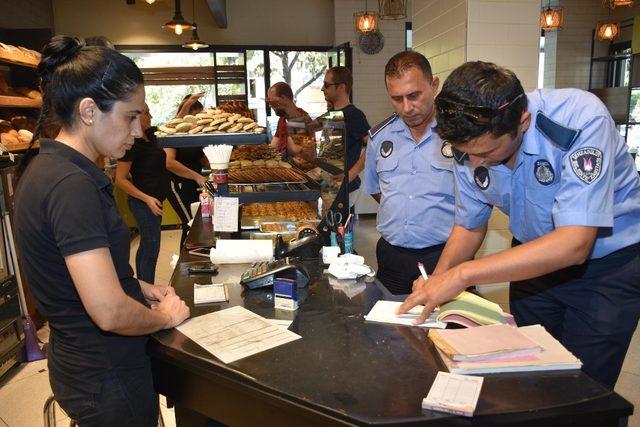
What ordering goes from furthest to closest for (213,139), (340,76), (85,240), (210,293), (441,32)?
(340,76) < (441,32) < (213,139) < (210,293) < (85,240)

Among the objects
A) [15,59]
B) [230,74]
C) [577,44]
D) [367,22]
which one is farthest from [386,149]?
[577,44]

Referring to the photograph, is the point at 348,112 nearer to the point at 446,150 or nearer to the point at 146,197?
the point at 146,197

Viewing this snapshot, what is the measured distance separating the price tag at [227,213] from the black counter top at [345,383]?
3.61 ft

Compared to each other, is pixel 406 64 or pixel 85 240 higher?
pixel 406 64

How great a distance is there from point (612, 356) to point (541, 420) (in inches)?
30.9

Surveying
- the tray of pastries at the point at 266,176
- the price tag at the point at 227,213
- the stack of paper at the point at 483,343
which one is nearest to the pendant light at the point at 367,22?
the tray of pastries at the point at 266,176

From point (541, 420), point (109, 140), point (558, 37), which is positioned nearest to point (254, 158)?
point (109, 140)

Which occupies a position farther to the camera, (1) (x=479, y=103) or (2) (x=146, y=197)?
(2) (x=146, y=197)

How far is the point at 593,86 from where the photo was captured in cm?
1040

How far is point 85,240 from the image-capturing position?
1188 mm

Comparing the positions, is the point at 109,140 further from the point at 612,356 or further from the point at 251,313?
the point at 612,356

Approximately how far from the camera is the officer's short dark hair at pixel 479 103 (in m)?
1.41

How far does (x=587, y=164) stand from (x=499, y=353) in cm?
63

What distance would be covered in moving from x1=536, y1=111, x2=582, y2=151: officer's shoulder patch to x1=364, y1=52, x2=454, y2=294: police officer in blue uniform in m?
0.87
